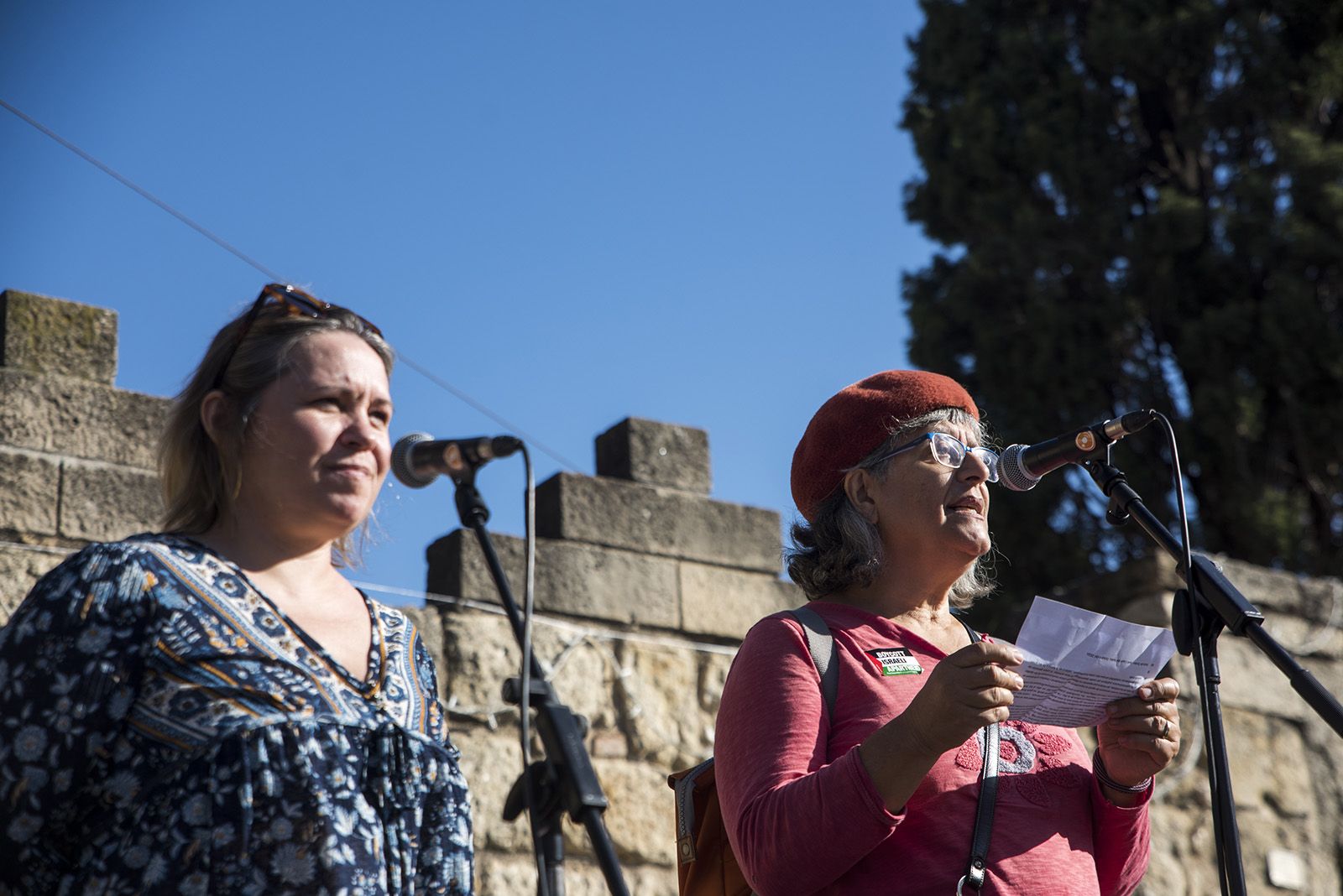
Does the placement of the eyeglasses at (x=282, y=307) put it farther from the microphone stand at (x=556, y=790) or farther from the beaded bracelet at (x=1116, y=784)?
the beaded bracelet at (x=1116, y=784)

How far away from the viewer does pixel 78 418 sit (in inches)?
179

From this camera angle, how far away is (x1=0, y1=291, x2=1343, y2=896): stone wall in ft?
14.8

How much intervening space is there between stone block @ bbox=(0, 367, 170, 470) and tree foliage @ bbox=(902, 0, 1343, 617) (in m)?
8.70

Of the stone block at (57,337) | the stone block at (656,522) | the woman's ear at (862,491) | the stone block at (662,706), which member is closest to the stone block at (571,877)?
the stone block at (662,706)

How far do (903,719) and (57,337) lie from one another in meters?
3.32

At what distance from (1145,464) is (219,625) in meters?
10.8

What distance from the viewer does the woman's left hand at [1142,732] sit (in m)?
2.54

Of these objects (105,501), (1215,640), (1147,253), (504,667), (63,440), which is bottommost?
(1215,640)

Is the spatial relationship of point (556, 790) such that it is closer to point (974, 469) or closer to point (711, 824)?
point (711, 824)

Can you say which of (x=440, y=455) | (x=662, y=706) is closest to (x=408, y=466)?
(x=440, y=455)

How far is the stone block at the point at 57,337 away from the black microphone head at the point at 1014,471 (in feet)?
9.76

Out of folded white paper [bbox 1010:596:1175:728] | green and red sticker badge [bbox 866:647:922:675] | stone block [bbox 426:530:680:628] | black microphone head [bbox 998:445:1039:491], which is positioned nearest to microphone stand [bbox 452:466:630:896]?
green and red sticker badge [bbox 866:647:922:675]

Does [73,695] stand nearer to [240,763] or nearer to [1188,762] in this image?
[240,763]

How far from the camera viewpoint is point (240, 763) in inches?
83.9
